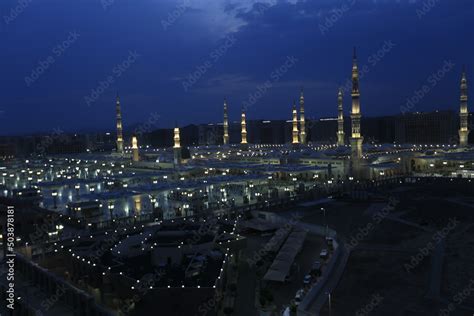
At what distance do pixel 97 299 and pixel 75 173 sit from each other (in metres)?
24.8

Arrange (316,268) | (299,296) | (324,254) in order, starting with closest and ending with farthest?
(299,296)
(316,268)
(324,254)

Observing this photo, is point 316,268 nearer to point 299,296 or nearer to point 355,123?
point 299,296

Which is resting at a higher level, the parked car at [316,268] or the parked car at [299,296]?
the parked car at [316,268]

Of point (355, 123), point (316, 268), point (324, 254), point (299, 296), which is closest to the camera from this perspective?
point (299, 296)

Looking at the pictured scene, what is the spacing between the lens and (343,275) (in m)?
8.70

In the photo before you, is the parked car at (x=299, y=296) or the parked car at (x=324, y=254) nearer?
the parked car at (x=299, y=296)
